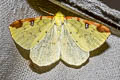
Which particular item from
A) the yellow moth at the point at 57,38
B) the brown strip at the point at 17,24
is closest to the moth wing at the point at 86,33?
the yellow moth at the point at 57,38

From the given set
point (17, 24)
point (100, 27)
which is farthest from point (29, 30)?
point (100, 27)

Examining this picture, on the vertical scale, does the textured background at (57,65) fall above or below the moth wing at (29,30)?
below

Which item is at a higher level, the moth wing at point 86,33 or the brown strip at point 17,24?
the brown strip at point 17,24

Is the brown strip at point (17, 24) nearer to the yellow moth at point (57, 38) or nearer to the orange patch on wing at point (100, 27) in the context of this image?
the yellow moth at point (57, 38)

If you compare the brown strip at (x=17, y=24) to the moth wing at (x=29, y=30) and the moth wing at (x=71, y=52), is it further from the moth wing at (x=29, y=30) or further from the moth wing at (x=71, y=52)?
the moth wing at (x=71, y=52)

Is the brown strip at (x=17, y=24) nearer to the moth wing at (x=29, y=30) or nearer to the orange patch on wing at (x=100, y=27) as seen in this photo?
the moth wing at (x=29, y=30)

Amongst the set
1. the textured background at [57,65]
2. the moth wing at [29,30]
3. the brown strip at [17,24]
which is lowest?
the textured background at [57,65]

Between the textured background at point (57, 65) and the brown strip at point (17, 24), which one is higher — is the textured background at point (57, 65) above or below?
below

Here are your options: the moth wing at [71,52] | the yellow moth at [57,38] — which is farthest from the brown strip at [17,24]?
the moth wing at [71,52]

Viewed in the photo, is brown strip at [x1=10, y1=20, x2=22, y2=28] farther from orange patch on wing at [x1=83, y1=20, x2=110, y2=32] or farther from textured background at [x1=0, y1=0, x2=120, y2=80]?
orange patch on wing at [x1=83, y1=20, x2=110, y2=32]

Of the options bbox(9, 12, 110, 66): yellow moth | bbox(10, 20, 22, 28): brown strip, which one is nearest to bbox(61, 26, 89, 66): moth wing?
bbox(9, 12, 110, 66): yellow moth
